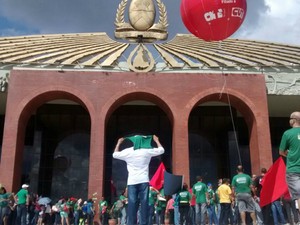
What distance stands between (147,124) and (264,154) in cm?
684

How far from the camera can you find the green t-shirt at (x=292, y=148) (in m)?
4.80

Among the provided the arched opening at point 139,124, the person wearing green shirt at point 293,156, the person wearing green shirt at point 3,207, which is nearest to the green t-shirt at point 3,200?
the person wearing green shirt at point 3,207

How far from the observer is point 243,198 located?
8.74 meters

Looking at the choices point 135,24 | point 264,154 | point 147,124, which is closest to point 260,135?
point 264,154

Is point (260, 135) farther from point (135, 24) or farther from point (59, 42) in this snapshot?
point (59, 42)

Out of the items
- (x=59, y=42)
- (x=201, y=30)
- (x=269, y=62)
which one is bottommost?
(x=201, y=30)

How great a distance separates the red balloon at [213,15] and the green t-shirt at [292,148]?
14.4ft

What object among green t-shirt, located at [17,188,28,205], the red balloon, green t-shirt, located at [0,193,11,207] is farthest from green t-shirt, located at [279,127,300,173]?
green t-shirt, located at [0,193,11,207]

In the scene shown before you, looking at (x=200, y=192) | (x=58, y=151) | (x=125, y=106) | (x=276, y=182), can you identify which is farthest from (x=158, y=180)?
(x=58, y=151)

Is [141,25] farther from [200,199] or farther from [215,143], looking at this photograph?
[200,199]

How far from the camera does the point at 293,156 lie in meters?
4.85

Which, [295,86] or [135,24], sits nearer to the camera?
[295,86]

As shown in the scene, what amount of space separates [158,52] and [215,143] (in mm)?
6149

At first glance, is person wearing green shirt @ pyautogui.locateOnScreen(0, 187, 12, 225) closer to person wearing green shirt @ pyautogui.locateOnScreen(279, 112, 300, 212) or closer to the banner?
the banner
